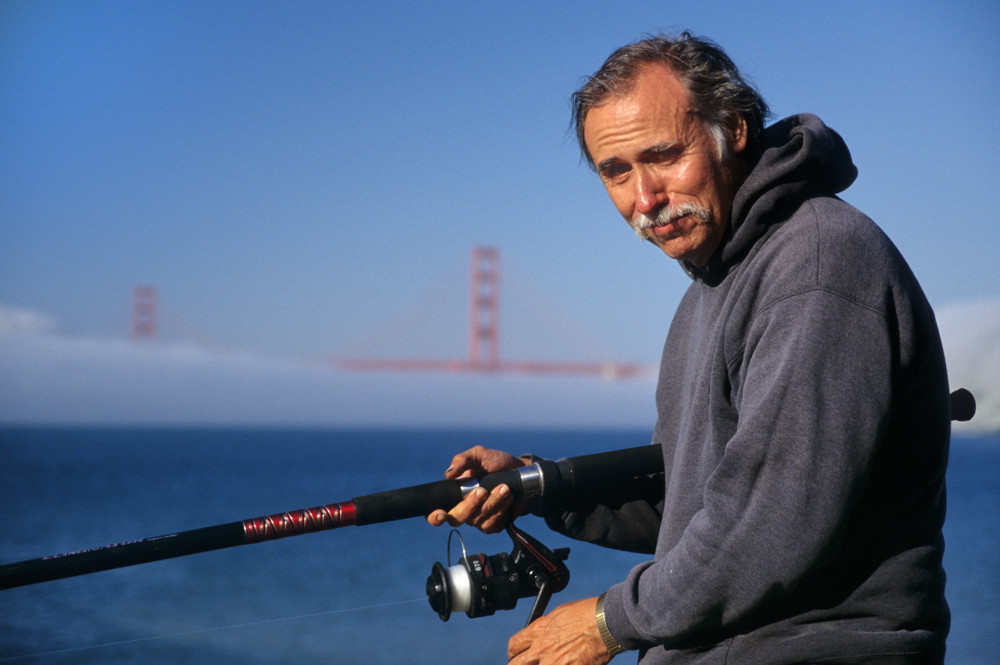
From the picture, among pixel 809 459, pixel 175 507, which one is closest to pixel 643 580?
pixel 809 459

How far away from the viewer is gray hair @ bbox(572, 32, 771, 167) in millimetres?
1445

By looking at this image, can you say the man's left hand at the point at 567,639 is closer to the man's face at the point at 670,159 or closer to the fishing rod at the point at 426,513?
the fishing rod at the point at 426,513

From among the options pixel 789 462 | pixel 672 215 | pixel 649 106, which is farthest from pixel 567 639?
pixel 649 106

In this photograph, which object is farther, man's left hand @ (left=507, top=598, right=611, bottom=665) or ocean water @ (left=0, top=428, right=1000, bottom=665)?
ocean water @ (left=0, top=428, right=1000, bottom=665)

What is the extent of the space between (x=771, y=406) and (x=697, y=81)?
54 cm

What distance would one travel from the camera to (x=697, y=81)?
1.44 meters

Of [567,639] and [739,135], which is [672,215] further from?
[567,639]

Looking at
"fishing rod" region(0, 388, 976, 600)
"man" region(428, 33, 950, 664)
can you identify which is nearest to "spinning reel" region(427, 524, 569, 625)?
"fishing rod" region(0, 388, 976, 600)

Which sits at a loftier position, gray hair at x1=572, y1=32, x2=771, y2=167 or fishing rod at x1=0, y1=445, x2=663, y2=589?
gray hair at x1=572, y1=32, x2=771, y2=167

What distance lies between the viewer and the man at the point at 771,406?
1.14 m

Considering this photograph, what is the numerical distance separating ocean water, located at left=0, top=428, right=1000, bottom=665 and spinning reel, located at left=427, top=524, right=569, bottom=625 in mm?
418

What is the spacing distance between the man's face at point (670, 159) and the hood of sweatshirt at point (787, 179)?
0.13 ft

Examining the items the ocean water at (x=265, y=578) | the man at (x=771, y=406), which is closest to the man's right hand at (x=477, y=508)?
the man at (x=771, y=406)

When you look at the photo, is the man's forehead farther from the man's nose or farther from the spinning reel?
the spinning reel
